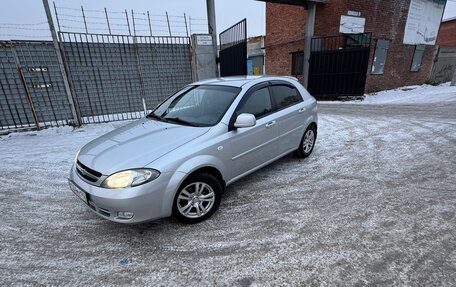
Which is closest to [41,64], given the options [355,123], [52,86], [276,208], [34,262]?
[52,86]

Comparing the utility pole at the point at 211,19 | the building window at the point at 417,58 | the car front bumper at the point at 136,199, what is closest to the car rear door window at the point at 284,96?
the car front bumper at the point at 136,199

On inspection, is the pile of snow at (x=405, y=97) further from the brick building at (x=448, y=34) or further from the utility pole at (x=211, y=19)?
the brick building at (x=448, y=34)

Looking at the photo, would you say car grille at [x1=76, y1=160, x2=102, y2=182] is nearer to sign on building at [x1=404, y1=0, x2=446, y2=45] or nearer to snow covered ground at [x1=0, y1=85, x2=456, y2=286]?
snow covered ground at [x1=0, y1=85, x2=456, y2=286]

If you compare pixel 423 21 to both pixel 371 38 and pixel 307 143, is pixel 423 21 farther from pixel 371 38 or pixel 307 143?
pixel 307 143

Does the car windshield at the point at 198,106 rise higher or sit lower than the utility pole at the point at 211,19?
lower

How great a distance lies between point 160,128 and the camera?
3.14 m

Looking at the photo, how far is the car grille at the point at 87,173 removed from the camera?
98.4 inches

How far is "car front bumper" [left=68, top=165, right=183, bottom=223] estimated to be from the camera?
2.35 metres

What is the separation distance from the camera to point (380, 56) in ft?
44.2

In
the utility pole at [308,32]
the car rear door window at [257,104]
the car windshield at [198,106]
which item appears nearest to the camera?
the car windshield at [198,106]

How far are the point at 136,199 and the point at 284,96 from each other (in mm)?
2792

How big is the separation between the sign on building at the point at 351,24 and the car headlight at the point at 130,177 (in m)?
12.9

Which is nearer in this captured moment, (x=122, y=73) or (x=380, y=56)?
(x=122, y=73)

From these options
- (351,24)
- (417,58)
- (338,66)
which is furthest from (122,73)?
(417,58)
